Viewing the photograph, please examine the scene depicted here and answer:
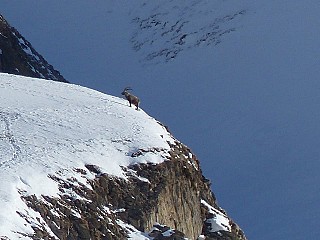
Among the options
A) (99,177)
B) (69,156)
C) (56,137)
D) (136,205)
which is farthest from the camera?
(56,137)

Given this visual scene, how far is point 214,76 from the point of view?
88562mm

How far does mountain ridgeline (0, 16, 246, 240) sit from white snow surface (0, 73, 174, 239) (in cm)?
3

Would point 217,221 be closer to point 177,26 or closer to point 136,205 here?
point 136,205

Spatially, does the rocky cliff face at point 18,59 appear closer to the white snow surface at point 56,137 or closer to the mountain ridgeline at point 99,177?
the white snow surface at point 56,137

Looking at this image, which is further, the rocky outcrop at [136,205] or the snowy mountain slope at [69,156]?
the rocky outcrop at [136,205]

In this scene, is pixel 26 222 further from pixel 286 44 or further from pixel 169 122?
pixel 286 44

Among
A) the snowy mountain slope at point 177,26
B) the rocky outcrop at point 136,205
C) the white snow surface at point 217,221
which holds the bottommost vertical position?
the rocky outcrop at point 136,205

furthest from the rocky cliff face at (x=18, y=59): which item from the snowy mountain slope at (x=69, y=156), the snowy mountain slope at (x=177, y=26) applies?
the snowy mountain slope at (x=177, y=26)

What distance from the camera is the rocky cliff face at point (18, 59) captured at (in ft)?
200

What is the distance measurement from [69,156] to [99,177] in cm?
108

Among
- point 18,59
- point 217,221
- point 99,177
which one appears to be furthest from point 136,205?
point 18,59

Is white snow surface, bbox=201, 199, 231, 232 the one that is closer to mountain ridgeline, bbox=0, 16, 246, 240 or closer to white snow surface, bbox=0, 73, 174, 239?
mountain ridgeline, bbox=0, 16, 246, 240

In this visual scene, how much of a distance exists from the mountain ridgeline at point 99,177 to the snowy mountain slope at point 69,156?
1.1 inches

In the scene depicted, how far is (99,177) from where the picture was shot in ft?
101
